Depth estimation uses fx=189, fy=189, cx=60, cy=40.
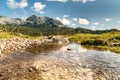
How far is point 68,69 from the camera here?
3462 cm

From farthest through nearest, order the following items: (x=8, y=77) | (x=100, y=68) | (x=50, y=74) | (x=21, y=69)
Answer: (x=100, y=68) < (x=21, y=69) < (x=50, y=74) < (x=8, y=77)

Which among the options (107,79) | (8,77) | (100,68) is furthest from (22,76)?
(100,68)

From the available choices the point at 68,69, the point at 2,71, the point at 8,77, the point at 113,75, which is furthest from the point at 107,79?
the point at 2,71

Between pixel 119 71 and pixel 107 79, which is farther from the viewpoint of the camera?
pixel 119 71

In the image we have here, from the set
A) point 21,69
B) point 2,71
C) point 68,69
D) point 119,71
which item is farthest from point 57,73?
point 119,71

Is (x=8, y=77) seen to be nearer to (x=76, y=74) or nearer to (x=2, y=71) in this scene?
(x=2, y=71)

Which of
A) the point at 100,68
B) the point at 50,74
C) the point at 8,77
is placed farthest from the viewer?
the point at 100,68

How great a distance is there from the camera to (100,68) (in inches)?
1441

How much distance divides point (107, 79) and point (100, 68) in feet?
23.5

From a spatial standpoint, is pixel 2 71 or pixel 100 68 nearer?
pixel 2 71

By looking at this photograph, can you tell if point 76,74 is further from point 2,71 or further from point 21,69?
point 2,71

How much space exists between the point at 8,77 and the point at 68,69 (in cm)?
1123

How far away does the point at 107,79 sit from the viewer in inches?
1160

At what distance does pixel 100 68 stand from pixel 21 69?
15.0 metres
